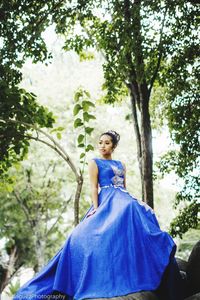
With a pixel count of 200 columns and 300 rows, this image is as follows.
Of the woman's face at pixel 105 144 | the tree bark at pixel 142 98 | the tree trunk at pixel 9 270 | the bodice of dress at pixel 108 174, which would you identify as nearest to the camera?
the bodice of dress at pixel 108 174

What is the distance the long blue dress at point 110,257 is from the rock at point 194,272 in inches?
27.0

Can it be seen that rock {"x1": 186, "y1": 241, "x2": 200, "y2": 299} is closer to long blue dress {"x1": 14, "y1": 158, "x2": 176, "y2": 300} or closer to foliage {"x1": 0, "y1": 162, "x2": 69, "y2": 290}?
long blue dress {"x1": 14, "y1": 158, "x2": 176, "y2": 300}

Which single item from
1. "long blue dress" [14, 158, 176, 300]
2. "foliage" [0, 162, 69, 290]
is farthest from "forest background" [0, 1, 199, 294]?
"foliage" [0, 162, 69, 290]

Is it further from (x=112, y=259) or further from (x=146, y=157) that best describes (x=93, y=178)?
(x=146, y=157)

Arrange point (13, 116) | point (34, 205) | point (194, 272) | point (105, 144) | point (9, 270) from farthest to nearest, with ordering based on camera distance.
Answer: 1. point (9, 270)
2. point (34, 205)
3. point (13, 116)
4. point (105, 144)
5. point (194, 272)

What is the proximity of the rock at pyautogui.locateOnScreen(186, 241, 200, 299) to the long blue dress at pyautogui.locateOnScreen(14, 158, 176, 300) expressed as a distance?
685 mm

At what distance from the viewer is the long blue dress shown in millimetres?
3609

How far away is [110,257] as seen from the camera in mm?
3738

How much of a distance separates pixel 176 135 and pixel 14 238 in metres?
15.5

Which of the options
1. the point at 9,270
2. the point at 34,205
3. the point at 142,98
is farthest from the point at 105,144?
the point at 9,270

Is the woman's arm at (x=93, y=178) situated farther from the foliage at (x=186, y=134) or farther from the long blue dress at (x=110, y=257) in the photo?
the foliage at (x=186, y=134)

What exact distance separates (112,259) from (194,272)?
1170mm

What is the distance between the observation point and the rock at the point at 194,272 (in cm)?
415

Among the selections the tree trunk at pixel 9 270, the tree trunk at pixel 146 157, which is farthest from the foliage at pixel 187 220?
the tree trunk at pixel 9 270
